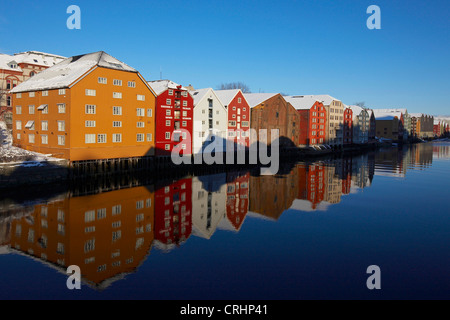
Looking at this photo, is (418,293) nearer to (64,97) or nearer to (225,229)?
(225,229)

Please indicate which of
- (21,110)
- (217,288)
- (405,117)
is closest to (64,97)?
(21,110)

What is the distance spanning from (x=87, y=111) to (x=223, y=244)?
2707 cm

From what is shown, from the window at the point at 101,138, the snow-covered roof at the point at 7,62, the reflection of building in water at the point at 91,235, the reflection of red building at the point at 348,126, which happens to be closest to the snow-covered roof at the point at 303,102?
the reflection of red building at the point at 348,126

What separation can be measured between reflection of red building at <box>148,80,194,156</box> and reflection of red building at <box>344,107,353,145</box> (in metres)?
63.6

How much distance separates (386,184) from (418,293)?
95.6 feet

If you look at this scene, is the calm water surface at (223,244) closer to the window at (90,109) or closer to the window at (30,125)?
the window at (90,109)

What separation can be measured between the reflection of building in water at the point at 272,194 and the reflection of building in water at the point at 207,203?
2.83m

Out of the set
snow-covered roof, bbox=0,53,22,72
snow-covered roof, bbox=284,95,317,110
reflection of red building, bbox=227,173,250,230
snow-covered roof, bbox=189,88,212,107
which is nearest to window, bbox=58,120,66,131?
reflection of red building, bbox=227,173,250,230

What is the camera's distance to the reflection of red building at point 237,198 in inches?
957

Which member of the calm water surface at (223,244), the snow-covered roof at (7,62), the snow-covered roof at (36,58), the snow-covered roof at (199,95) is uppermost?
the snow-covered roof at (36,58)

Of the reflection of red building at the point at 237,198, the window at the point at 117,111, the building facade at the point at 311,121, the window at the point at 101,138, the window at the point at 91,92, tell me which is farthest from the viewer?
the building facade at the point at 311,121

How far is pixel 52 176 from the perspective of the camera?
110 feet
